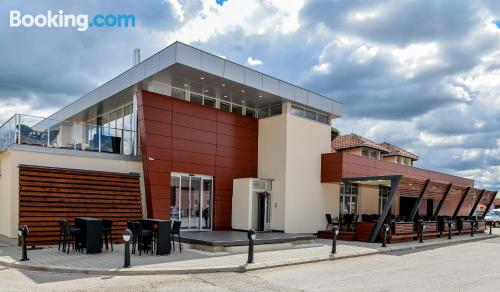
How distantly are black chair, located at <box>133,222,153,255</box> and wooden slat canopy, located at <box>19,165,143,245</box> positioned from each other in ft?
10.2

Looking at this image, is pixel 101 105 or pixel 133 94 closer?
pixel 133 94

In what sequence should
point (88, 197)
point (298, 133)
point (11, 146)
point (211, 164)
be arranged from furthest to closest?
point (298, 133), point (211, 164), point (88, 197), point (11, 146)

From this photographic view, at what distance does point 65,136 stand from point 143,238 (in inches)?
229

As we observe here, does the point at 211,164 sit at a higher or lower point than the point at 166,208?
higher

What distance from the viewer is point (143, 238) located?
12.6 m

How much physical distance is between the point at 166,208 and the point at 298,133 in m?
7.58

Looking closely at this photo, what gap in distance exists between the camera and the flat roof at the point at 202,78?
16000 mm

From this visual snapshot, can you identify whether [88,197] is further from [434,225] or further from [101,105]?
[434,225]

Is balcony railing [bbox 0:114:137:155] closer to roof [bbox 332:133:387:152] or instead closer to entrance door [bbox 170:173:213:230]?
entrance door [bbox 170:173:213:230]

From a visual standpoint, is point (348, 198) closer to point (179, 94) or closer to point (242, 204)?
point (242, 204)

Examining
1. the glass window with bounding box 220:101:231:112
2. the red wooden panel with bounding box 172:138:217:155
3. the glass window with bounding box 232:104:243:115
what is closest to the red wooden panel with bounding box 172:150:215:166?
the red wooden panel with bounding box 172:138:217:155

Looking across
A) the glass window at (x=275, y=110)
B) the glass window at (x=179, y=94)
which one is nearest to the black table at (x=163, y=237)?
the glass window at (x=179, y=94)

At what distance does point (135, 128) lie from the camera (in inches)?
704

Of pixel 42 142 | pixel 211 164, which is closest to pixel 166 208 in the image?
pixel 211 164
